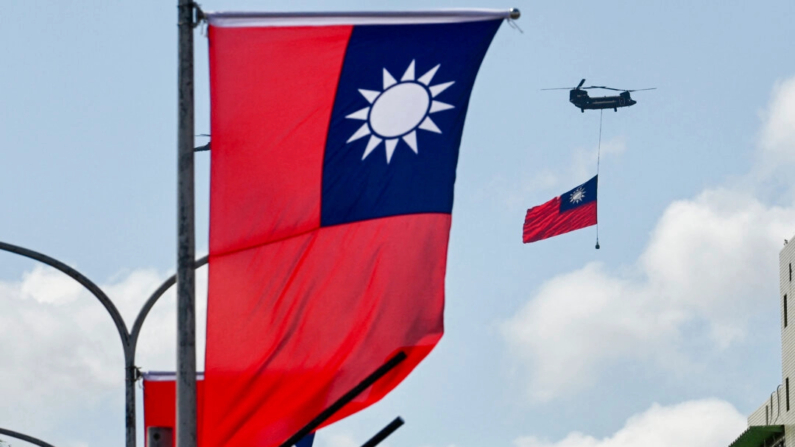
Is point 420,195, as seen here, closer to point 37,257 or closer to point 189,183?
point 189,183

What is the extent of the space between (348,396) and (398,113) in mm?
1953


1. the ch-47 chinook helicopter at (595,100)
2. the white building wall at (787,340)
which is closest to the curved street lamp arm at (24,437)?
the white building wall at (787,340)

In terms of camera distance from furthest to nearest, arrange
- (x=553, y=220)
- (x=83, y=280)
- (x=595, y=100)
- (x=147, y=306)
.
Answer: (x=595, y=100) → (x=553, y=220) → (x=147, y=306) → (x=83, y=280)

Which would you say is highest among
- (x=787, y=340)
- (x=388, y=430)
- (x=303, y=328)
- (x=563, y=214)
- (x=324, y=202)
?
(x=563, y=214)

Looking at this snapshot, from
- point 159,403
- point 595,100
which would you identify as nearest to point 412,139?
point 159,403

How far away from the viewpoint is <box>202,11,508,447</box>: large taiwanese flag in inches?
397

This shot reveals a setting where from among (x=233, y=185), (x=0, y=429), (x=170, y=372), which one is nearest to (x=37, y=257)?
(x=170, y=372)

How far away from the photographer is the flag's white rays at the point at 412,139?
1043cm

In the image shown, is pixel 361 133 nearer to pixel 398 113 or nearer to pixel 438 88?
pixel 398 113

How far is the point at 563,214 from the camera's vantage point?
5631cm

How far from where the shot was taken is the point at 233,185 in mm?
10188

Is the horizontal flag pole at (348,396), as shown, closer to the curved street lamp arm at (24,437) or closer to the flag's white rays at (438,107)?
the flag's white rays at (438,107)

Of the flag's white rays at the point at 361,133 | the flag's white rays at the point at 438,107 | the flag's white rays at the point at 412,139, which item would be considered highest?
the flag's white rays at the point at 438,107

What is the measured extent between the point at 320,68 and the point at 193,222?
4.69 feet
